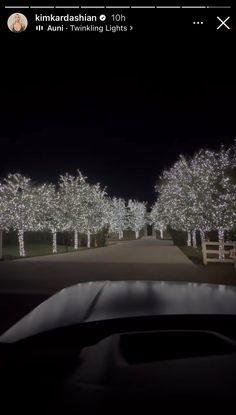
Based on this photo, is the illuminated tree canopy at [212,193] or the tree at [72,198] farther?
the tree at [72,198]

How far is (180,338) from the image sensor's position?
2180 millimetres

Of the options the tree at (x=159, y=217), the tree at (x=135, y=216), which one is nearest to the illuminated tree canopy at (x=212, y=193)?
the tree at (x=159, y=217)

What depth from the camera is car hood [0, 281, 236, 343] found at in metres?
2.24

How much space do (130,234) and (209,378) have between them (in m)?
101

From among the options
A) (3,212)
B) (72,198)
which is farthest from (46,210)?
(72,198)

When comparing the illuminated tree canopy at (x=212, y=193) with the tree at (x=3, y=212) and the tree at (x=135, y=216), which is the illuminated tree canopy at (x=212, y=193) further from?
the tree at (x=135, y=216)

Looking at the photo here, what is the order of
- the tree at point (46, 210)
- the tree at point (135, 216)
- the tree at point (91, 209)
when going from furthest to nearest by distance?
1. the tree at point (135, 216)
2. the tree at point (91, 209)
3. the tree at point (46, 210)

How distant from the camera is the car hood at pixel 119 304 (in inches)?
88.3

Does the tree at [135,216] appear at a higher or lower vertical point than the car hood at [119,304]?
higher

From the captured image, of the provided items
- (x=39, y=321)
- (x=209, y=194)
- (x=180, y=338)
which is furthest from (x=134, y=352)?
(x=209, y=194)

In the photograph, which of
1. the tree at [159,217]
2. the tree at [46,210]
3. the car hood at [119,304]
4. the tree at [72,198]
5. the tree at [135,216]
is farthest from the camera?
the tree at [135,216]

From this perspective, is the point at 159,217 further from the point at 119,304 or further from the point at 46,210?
the point at 119,304

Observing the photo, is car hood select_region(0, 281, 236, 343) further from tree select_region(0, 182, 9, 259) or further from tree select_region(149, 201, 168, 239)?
tree select_region(149, 201, 168, 239)

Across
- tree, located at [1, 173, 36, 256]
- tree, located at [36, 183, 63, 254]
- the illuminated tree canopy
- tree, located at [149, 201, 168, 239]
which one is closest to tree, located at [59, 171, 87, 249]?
tree, located at [36, 183, 63, 254]
